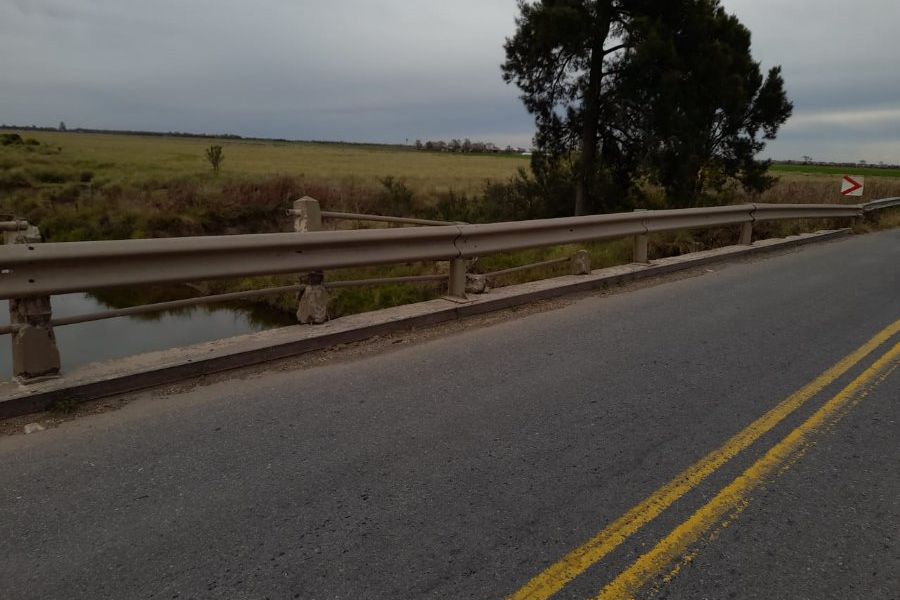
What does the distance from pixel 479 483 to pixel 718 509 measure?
4.03ft

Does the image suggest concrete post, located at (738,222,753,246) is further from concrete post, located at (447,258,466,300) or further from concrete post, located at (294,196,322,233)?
concrete post, located at (294,196,322,233)

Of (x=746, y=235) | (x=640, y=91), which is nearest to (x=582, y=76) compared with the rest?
(x=640, y=91)

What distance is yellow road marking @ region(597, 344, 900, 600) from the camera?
2691mm

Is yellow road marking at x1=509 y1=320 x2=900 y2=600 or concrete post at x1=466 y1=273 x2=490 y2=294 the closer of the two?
yellow road marking at x1=509 y1=320 x2=900 y2=600

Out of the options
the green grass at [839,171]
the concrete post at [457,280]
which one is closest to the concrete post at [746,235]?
the concrete post at [457,280]

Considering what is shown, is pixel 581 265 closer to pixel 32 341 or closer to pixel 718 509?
pixel 718 509

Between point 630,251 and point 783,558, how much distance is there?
349 inches

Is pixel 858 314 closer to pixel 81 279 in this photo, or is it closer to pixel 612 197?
pixel 81 279

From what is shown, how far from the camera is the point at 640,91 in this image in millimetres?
18094

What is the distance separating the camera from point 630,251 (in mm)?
11305

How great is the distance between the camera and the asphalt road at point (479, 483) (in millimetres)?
2705

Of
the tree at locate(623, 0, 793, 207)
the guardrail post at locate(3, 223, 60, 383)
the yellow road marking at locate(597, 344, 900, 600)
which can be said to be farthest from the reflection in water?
the tree at locate(623, 0, 793, 207)

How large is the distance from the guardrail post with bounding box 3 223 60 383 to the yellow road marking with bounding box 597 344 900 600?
398cm

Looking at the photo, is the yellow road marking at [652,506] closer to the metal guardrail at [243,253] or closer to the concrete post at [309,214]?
the metal guardrail at [243,253]
